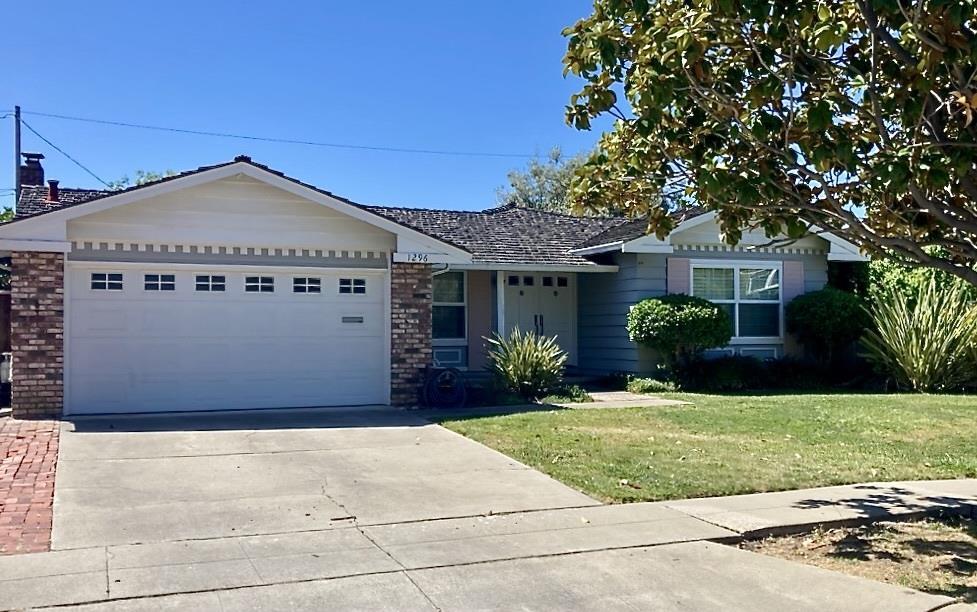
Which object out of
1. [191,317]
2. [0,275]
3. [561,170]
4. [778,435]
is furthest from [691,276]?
[561,170]

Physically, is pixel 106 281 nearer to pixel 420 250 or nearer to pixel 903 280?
pixel 420 250

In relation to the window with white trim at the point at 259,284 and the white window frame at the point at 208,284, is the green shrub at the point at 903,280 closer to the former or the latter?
the window with white trim at the point at 259,284

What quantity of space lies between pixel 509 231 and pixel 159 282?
9.14 m

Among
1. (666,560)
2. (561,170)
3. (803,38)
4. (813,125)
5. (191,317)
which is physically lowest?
(666,560)

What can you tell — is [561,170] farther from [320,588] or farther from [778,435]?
[320,588]

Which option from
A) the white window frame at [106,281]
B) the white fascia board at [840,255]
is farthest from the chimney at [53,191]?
the white fascia board at [840,255]

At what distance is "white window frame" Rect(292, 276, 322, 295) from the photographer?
47.0ft

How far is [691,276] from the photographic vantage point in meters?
18.9

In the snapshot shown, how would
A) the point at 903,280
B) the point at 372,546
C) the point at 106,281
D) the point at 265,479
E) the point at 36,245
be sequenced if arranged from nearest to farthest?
the point at 372,546, the point at 265,479, the point at 36,245, the point at 106,281, the point at 903,280

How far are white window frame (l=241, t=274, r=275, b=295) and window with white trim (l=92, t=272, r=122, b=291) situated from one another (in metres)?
1.77

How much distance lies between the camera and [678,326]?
17375 mm

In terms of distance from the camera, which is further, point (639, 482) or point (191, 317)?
point (191, 317)

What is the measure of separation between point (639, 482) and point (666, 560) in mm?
2428

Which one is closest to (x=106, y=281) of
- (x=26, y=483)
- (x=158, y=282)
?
(x=158, y=282)
